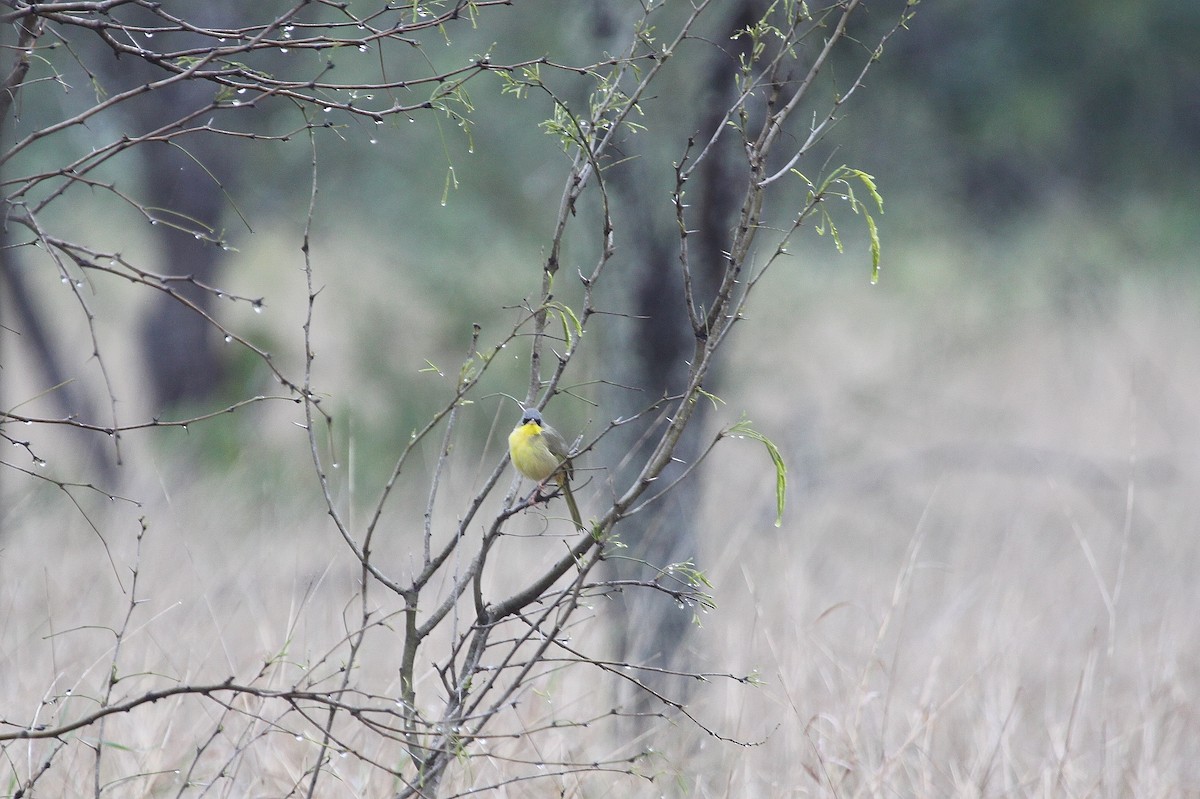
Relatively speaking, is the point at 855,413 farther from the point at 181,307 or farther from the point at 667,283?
the point at 667,283

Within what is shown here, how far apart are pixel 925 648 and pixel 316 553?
436 cm

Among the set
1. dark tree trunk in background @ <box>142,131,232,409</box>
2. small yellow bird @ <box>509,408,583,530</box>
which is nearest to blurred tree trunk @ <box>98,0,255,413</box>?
dark tree trunk in background @ <box>142,131,232,409</box>

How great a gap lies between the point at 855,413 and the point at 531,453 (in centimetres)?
872

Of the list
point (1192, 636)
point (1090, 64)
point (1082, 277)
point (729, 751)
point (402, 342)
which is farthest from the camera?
point (402, 342)

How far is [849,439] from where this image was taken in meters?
10.7

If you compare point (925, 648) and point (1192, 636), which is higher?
point (1192, 636)

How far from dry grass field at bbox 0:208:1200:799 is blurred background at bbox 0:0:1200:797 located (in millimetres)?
42

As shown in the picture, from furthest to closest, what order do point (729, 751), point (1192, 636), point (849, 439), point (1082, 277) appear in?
point (849, 439) → point (1082, 277) → point (1192, 636) → point (729, 751)

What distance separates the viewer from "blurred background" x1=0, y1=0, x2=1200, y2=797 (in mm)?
3723

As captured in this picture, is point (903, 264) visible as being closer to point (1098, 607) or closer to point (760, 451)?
point (760, 451)

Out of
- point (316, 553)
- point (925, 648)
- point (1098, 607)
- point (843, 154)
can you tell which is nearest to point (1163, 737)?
point (925, 648)

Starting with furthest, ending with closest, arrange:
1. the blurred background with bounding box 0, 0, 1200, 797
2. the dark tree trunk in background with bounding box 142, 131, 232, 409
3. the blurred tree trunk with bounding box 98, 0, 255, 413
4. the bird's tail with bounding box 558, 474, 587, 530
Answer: the dark tree trunk in background with bounding box 142, 131, 232, 409 → the blurred tree trunk with bounding box 98, 0, 255, 413 → the blurred background with bounding box 0, 0, 1200, 797 → the bird's tail with bounding box 558, 474, 587, 530

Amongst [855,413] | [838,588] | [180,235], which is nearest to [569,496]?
[838,588]

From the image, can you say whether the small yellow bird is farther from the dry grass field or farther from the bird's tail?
the dry grass field
